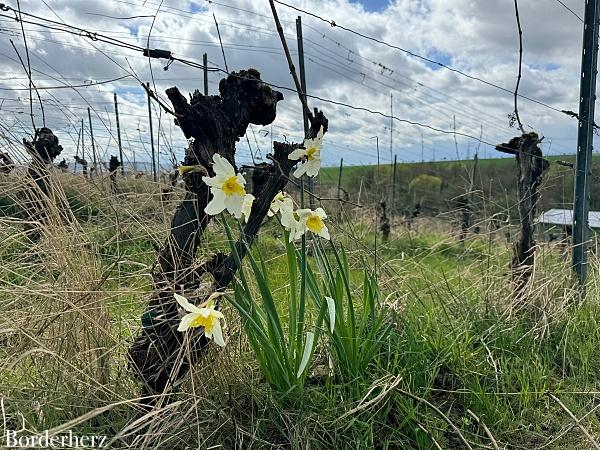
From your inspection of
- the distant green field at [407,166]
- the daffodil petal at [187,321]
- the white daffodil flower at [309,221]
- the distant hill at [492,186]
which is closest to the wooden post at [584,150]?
the distant hill at [492,186]

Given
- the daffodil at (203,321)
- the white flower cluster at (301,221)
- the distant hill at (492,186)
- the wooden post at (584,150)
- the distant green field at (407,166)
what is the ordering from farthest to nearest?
the distant green field at (407,166)
the distant hill at (492,186)
the wooden post at (584,150)
the white flower cluster at (301,221)
the daffodil at (203,321)

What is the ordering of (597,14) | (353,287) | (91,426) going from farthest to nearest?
(597,14) < (353,287) < (91,426)

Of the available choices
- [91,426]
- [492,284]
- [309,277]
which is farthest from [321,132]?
[492,284]

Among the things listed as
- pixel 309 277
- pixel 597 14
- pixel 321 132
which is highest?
pixel 597 14

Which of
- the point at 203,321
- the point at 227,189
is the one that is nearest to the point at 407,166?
the point at 227,189

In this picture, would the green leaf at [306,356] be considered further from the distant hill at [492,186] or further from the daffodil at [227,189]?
the distant hill at [492,186]

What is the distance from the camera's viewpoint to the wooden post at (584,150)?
10.1ft

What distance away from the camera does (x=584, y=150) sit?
3141 mm

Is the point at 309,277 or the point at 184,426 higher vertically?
the point at 309,277

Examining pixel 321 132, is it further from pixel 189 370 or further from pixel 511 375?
pixel 511 375

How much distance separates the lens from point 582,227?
3119mm

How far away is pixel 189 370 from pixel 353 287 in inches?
48.6

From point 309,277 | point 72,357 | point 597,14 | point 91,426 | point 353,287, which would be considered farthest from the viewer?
point 597,14

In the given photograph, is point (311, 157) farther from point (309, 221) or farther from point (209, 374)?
point (209, 374)
